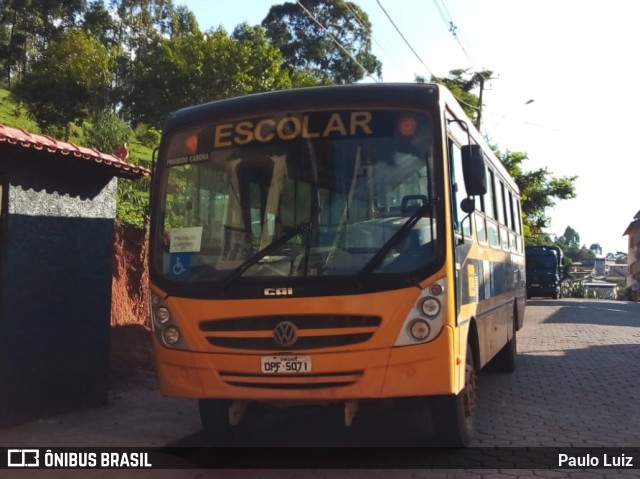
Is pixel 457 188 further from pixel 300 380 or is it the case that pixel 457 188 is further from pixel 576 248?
pixel 576 248

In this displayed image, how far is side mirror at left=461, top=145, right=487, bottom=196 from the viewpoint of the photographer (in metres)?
5.36

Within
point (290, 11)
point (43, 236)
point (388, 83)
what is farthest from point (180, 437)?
point (290, 11)

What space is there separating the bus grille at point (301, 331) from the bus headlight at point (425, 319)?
0.21 metres

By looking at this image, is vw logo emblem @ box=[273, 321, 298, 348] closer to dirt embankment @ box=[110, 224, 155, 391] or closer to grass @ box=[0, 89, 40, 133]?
dirt embankment @ box=[110, 224, 155, 391]

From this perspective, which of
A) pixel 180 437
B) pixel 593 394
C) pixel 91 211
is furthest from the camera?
pixel 593 394

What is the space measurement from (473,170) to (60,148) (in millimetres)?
3897

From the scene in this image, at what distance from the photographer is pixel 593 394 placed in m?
8.19

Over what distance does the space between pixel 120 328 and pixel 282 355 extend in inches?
238

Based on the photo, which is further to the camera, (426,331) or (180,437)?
(180,437)

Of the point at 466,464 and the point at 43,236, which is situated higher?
the point at 43,236

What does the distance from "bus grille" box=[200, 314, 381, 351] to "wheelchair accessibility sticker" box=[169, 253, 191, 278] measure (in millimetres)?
468

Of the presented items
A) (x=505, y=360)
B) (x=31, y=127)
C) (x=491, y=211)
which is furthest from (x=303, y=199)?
(x=31, y=127)

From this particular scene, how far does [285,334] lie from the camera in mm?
5027

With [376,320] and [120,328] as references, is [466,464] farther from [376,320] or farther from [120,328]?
[120,328]
